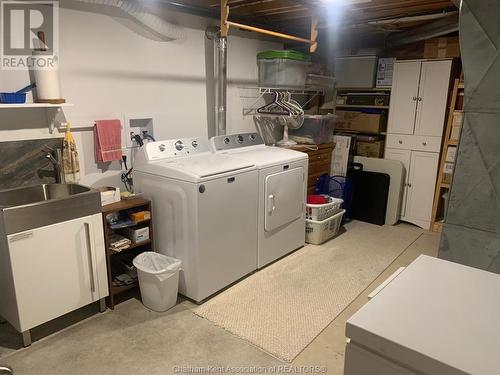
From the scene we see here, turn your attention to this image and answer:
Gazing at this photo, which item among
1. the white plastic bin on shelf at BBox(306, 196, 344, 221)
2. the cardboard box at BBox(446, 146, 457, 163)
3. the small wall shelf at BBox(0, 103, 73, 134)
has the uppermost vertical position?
the small wall shelf at BBox(0, 103, 73, 134)

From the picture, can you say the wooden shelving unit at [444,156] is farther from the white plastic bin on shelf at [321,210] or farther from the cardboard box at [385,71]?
the white plastic bin on shelf at [321,210]

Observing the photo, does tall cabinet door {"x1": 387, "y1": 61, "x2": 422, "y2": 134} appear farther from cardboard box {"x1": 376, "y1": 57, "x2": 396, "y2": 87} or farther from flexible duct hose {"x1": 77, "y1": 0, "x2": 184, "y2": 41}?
flexible duct hose {"x1": 77, "y1": 0, "x2": 184, "y2": 41}

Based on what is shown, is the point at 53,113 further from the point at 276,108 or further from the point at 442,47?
the point at 442,47

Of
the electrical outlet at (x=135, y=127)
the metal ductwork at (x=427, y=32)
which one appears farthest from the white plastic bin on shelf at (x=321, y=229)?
the metal ductwork at (x=427, y=32)

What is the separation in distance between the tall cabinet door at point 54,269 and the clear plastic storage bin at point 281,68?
96.4 inches

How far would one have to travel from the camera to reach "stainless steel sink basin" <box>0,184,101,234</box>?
2.06 meters

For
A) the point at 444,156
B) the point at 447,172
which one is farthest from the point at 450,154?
the point at 447,172

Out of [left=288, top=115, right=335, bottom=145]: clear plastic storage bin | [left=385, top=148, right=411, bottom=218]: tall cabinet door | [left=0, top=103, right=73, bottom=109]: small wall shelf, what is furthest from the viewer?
[left=385, top=148, right=411, bottom=218]: tall cabinet door

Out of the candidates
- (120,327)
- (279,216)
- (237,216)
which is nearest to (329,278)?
(279,216)

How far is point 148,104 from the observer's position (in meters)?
3.15

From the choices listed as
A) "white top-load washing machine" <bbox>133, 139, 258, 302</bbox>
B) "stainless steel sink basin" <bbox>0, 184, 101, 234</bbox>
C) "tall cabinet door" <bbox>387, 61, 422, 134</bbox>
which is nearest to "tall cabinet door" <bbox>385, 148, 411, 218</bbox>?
"tall cabinet door" <bbox>387, 61, 422, 134</bbox>

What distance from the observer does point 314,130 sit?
4.34 metres

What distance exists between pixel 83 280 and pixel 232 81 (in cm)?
246

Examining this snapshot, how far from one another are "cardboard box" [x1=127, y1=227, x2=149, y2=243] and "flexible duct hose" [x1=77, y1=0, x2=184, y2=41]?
5.30 ft
